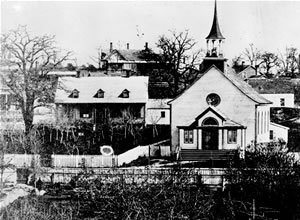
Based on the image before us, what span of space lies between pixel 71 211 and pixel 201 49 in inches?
1430

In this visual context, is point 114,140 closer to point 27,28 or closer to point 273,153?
point 27,28

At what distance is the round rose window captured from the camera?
3509 cm

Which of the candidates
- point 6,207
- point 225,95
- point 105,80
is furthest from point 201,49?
point 6,207

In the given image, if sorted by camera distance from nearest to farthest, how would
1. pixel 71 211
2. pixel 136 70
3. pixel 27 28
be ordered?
pixel 71 211
pixel 27 28
pixel 136 70

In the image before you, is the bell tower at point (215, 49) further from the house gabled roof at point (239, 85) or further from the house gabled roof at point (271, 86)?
the house gabled roof at point (271, 86)

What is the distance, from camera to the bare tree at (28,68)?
3478 cm

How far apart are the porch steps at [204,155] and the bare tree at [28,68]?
11.7 meters

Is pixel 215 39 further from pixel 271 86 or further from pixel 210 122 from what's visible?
pixel 271 86

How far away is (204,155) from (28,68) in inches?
609

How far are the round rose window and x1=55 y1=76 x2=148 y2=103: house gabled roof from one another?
42.6 ft

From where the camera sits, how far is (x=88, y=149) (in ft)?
118

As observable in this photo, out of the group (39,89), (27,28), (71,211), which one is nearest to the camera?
(71,211)

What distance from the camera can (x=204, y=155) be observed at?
34031 mm

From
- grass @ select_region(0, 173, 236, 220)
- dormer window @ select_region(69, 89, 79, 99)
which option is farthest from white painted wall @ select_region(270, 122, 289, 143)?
grass @ select_region(0, 173, 236, 220)
